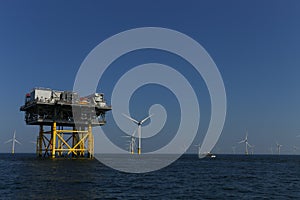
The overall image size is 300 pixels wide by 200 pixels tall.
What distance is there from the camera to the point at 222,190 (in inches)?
1404

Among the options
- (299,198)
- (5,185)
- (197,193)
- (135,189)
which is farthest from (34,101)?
(299,198)

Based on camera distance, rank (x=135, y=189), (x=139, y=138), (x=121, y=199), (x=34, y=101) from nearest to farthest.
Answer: (x=121, y=199) < (x=135, y=189) < (x=34, y=101) < (x=139, y=138)

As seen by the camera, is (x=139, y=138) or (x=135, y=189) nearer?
(x=135, y=189)

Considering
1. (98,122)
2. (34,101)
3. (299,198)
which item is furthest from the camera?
(98,122)

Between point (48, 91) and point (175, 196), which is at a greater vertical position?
point (48, 91)

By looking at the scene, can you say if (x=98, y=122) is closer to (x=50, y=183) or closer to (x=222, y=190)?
(x=50, y=183)

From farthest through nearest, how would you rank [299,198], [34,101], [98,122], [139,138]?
[139,138] < [98,122] < [34,101] < [299,198]

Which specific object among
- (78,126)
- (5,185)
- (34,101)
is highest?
(34,101)

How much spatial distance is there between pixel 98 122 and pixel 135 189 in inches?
2099

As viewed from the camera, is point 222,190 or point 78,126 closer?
point 222,190

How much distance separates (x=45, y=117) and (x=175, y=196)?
61.0 metres

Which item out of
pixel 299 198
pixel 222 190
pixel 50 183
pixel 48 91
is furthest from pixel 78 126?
pixel 299 198

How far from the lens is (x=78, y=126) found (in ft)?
291

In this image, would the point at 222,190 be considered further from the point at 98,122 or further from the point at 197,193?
the point at 98,122
